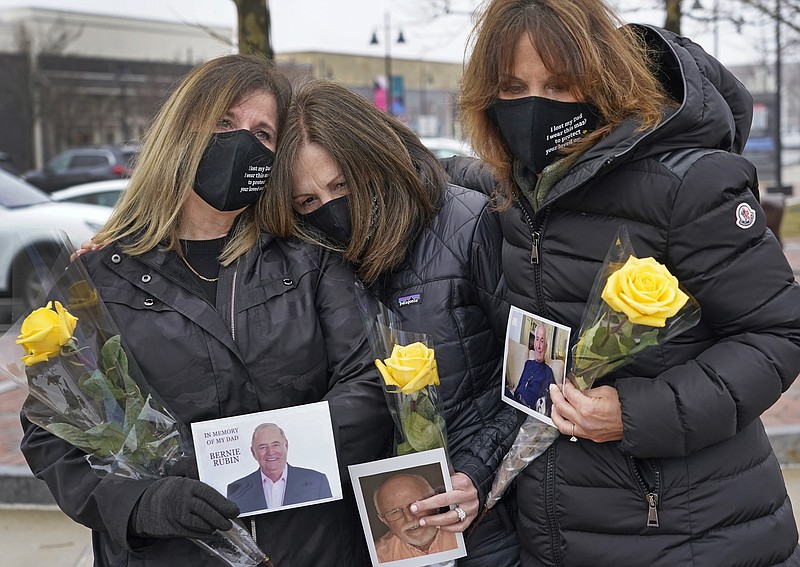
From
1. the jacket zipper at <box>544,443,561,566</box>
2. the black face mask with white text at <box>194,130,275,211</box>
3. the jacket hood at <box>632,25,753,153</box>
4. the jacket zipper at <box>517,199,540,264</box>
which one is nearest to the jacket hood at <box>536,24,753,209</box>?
the jacket hood at <box>632,25,753,153</box>

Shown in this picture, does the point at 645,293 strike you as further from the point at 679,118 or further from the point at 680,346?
the point at 679,118

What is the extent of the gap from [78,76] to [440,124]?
1792 cm

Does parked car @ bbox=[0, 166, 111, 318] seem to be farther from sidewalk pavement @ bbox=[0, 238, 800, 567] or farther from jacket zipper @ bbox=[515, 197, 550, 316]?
jacket zipper @ bbox=[515, 197, 550, 316]

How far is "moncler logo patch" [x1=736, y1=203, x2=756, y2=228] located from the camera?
6.72ft

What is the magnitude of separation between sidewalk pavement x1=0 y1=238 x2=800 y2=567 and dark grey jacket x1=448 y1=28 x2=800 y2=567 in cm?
290

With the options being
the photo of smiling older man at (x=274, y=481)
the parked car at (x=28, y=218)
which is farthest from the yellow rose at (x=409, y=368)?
the parked car at (x=28, y=218)

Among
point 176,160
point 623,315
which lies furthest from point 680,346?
point 176,160

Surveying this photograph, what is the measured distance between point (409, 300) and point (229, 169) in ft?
2.06

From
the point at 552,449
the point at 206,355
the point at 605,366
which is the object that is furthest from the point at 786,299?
the point at 206,355

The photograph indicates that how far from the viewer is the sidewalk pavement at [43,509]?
4.70 metres

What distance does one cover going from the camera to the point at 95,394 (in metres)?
2.21

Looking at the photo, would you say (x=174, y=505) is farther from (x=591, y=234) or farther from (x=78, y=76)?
(x=78, y=76)

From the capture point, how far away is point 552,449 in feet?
7.63

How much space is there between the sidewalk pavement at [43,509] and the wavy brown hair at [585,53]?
3340 millimetres
